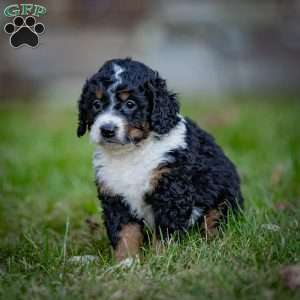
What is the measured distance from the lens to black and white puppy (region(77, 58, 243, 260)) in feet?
15.6

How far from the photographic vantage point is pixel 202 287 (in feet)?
12.8

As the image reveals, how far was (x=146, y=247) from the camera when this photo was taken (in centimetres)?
491

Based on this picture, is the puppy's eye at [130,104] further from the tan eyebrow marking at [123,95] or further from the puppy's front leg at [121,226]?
the puppy's front leg at [121,226]

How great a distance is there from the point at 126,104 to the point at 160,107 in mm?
244

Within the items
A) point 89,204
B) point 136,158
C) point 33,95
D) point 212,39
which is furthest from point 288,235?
point 212,39

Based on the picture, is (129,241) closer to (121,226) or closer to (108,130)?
(121,226)

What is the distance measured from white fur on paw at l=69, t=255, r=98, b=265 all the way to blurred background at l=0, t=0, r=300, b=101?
9.65 metres

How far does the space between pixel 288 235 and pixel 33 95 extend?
10.3 meters

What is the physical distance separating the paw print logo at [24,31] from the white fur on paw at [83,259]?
1680 mm

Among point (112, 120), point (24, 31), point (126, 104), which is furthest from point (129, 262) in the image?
point (24, 31)

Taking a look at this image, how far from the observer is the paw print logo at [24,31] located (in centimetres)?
542

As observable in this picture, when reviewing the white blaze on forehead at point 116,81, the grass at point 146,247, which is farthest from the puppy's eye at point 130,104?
the grass at point 146,247

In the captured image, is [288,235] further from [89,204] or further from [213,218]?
[89,204]

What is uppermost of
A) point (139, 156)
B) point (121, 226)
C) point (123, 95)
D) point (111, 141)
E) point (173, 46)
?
point (173, 46)
